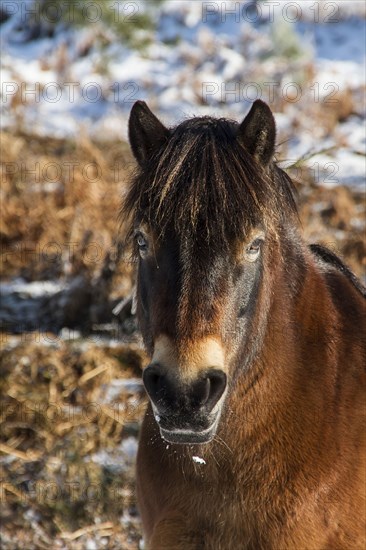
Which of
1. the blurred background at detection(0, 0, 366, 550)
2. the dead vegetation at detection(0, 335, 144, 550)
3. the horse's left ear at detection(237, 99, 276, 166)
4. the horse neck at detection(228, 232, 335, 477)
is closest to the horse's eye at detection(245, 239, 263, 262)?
the horse neck at detection(228, 232, 335, 477)

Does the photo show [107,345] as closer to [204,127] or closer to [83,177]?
[83,177]

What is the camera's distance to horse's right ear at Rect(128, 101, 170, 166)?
2.68m

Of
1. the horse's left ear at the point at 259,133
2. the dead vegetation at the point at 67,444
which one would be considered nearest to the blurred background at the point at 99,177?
the dead vegetation at the point at 67,444

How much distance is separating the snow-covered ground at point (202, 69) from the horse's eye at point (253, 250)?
6687 mm

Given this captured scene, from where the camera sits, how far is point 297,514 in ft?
8.50

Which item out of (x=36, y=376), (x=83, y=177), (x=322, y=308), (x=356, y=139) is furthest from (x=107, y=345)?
(x=356, y=139)

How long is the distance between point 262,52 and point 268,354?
1131 cm

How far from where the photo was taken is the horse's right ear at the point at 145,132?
2.68m

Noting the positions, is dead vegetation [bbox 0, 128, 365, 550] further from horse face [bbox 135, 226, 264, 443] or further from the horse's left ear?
horse face [bbox 135, 226, 264, 443]

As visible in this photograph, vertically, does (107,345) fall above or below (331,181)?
below

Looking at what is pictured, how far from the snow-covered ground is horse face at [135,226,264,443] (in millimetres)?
6790

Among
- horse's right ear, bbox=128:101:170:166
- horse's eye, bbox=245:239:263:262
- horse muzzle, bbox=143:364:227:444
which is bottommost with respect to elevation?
horse muzzle, bbox=143:364:227:444

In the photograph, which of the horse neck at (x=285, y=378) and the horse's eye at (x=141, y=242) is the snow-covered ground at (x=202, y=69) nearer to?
the horse neck at (x=285, y=378)

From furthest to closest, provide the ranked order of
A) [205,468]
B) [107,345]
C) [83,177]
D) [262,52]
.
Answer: [262,52], [83,177], [107,345], [205,468]
